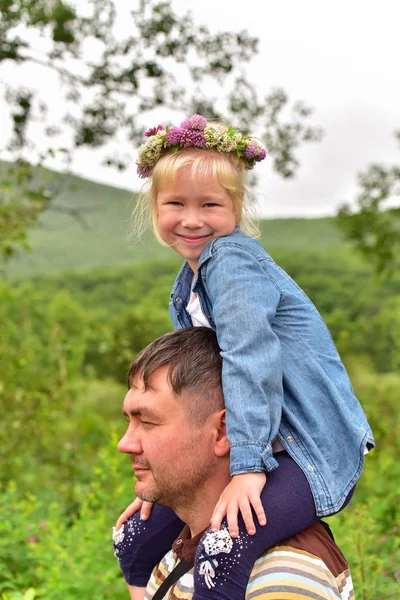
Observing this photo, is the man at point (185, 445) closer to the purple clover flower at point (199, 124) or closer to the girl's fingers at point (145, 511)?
the girl's fingers at point (145, 511)

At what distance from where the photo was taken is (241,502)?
179cm

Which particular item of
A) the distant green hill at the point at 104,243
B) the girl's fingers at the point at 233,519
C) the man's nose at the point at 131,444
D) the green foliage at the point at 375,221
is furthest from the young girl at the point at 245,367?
the distant green hill at the point at 104,243

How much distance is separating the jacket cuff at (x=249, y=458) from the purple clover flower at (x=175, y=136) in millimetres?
995

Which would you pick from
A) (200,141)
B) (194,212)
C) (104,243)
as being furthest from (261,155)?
(104,243)

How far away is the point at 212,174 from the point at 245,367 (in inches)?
26.4

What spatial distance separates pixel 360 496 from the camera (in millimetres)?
5973

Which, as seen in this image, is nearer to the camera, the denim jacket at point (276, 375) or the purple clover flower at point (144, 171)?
the denim jacket at point (276, 375)

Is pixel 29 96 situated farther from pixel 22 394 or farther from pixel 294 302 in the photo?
pixel 294 302

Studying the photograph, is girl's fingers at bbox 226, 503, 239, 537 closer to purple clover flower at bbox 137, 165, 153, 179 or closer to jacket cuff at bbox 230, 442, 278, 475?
jacket cuff at bbox 230, 442, 278, 475

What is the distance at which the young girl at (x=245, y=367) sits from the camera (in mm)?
1827

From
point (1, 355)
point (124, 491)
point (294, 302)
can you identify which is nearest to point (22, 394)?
point (1, 355)

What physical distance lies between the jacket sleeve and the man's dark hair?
2.8 inches

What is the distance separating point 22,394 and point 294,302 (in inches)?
205

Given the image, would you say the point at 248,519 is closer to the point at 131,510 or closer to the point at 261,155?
the point at 131,510
